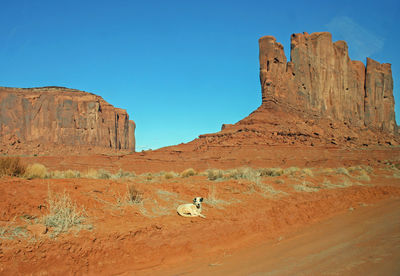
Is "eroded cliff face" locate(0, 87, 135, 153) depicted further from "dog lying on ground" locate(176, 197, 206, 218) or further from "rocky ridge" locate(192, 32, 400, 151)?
"dog lying on ground" locate(176, 197, 206, 218)

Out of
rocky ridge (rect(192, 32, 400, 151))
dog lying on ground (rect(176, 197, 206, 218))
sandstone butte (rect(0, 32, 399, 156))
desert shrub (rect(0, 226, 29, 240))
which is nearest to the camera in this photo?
desert shrub (rect(0, 226, 29, 240))

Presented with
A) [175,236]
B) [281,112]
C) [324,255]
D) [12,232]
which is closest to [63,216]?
[12,232]

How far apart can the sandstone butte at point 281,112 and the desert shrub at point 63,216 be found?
3369 centimetres

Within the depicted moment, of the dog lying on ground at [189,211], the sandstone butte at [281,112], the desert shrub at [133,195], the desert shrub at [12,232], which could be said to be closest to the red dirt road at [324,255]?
the dog lying on ground at [189,211]

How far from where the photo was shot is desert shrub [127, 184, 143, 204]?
8.65 m

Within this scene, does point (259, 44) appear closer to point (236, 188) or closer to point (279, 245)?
point (236, 188)

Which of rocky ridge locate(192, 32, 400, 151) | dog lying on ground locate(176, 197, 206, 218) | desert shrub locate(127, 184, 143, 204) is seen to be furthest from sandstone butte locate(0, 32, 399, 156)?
dog lying on ground locate(176, 197, 206, 218)

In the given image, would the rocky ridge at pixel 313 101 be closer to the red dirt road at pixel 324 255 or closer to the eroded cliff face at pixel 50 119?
the red dirt road at pixel 324 255

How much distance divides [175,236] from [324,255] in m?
3.37

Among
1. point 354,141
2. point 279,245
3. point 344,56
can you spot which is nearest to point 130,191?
point 279,245

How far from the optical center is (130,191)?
9023 millimetres

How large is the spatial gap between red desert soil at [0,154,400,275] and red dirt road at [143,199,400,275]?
0.7 inches

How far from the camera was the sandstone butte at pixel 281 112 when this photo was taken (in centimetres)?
4438

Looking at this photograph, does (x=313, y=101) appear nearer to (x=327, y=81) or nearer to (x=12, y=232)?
(x=327, y=81)
